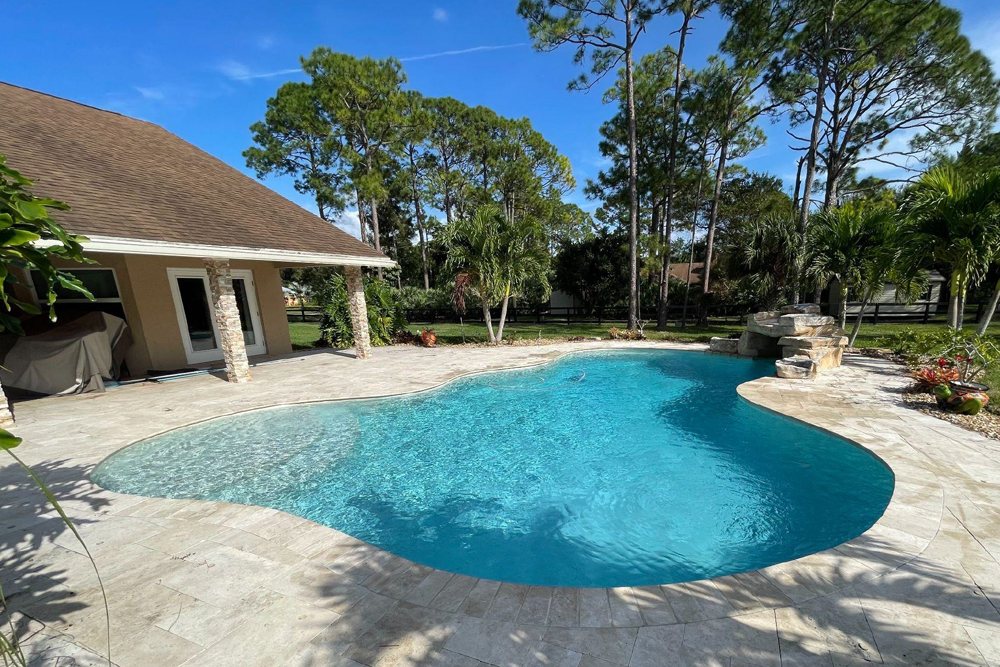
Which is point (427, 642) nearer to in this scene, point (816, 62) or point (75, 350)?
point (75, 350)

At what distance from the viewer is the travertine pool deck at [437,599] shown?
2.43 meters

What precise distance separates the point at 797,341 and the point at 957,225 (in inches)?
134

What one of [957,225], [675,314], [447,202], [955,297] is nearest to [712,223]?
[675,314]

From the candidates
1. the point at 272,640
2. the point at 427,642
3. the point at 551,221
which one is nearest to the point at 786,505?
the point at 427,642

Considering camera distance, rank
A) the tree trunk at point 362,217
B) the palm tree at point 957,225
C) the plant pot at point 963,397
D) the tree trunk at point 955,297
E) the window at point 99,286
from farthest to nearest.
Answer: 1. the tree trunk at point 362,217
2. the window at point 99,286
3. the tree trunk at point 955,297
4. the palm tree at point 957,225
5. the plant pot at point 963,397

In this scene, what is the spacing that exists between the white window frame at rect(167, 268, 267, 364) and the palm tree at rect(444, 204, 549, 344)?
6115 mm

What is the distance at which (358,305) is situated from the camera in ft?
37.1

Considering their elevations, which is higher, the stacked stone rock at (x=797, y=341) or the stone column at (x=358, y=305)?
the stone column at (x=358, y=305)

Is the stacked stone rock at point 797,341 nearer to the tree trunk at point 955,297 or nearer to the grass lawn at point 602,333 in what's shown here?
the tree trunk at point 955,297

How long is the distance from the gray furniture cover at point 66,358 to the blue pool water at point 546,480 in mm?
3857

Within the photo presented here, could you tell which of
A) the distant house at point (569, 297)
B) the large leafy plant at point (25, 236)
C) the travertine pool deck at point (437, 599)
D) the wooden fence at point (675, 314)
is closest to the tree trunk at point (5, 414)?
the travertine pool deck at point (437, 599)

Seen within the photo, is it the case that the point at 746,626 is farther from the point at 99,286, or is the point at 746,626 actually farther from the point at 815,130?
the point at 815,130

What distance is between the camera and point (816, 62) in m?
14.9

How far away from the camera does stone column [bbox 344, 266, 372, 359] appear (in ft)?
36.6
